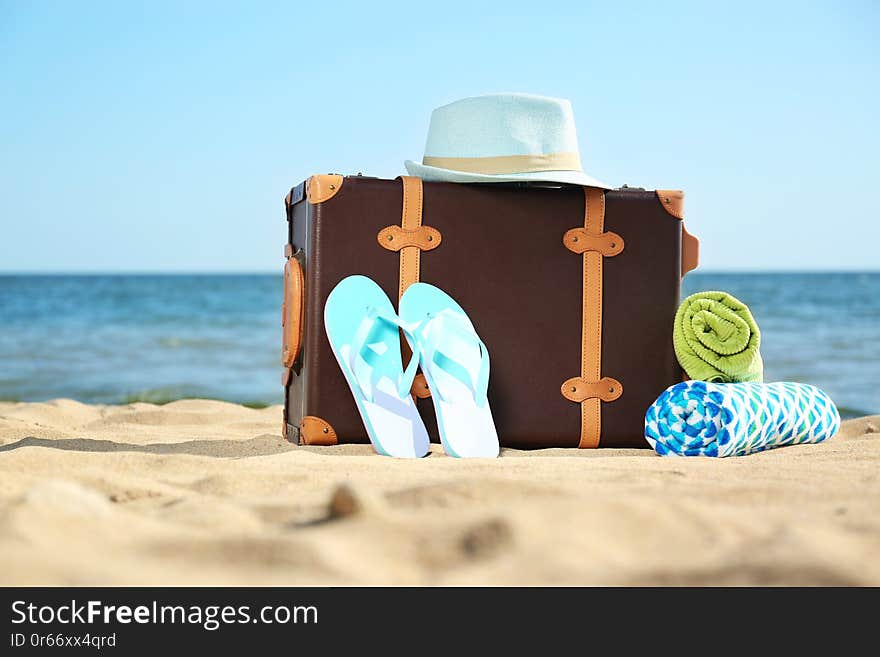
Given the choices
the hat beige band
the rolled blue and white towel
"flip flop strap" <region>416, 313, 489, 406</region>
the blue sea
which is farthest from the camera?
the blue sea

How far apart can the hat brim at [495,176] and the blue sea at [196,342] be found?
8.81ft

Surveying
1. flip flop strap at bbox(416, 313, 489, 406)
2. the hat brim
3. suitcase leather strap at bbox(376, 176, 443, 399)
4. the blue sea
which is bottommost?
the blue sea

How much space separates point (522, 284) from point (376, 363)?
44 centimetres

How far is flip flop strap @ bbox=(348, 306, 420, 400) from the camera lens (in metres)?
2.34

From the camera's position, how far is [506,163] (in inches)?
101

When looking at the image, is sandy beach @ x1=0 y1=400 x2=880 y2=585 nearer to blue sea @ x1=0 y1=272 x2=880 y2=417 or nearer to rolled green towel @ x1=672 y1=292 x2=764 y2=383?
rolled green towel @ x1=672 y1=292 x2=764 y2=383

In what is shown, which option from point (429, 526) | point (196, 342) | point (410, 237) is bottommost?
point (196, 342)

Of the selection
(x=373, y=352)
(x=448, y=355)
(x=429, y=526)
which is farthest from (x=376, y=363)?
(x=429, y=526)

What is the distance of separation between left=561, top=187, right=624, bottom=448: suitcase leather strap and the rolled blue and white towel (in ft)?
0.59

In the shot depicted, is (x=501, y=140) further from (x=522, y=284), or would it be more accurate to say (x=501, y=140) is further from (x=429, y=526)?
(x=429, y=526)

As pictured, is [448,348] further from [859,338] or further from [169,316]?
[169,316]

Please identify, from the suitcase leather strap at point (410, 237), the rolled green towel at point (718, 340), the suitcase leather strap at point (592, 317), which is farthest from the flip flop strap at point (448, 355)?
the rolled green towel at point (718, 340)

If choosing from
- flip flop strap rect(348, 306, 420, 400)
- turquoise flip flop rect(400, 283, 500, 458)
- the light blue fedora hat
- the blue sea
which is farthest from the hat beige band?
the blue sea

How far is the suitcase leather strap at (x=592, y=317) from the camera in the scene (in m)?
2.59
